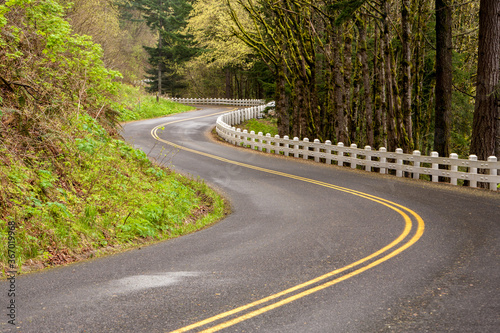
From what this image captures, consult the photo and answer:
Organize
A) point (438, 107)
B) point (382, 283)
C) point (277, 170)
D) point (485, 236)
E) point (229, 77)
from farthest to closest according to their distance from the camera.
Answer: point (229, 77), point (277, 170), point (438, 107), point (485, 236), point (382, 283)

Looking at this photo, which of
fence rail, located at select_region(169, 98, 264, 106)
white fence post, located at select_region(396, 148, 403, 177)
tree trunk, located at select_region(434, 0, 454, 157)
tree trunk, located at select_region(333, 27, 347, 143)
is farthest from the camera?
fence rail, located at select_region(169, 98, 264, 106)

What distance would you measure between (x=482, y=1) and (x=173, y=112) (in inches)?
1485

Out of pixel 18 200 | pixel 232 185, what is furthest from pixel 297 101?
pixel 18 200

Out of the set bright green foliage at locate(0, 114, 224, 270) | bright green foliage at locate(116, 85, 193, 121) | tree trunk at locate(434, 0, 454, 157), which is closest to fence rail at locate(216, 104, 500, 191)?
tree trunk at locate(434, 0, 454, 157)

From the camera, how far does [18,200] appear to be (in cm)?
840

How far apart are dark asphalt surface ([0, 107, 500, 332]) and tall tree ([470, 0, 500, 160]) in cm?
452

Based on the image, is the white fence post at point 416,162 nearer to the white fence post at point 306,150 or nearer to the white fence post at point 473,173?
the white fence post at point 473,173

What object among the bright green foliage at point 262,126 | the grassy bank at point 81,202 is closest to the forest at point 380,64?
the bright green foliage at point 262,126

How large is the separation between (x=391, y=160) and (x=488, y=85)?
5835 mm

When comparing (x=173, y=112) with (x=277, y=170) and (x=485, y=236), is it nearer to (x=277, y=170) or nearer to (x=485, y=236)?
(x=277, y=170)

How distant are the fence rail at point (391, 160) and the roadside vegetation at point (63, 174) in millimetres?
8242

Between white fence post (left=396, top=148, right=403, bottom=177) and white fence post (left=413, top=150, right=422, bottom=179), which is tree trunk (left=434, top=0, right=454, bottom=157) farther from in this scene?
white fence post (left=396, top=148, right=403, bottom=177)

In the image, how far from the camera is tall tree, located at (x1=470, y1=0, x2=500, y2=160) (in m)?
15.4

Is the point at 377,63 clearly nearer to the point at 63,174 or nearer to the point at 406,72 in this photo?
the point at 406,72
